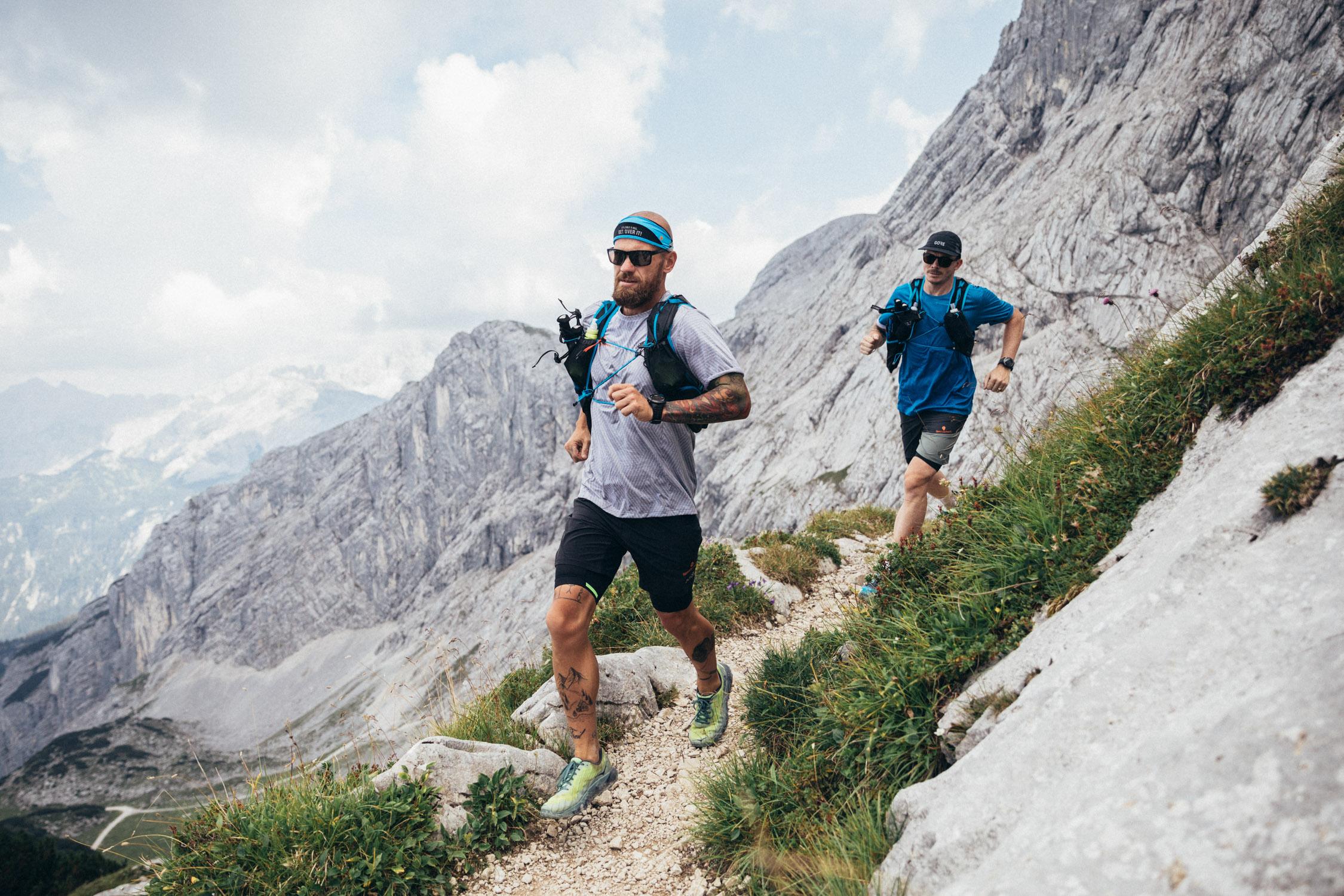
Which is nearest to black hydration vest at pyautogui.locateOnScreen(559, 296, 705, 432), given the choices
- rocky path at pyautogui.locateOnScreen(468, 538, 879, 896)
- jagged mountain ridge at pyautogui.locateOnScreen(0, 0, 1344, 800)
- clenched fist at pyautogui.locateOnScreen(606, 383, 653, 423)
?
clenched fist at pyautogui.locateOnScreen(606, 383, 653, 423)

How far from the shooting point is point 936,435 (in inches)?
259

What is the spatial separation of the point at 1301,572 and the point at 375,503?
710 feet

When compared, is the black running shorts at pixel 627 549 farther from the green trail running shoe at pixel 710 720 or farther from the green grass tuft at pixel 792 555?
the green grass tuft at pixel 792 555

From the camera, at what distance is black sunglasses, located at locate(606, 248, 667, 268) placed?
5.09m

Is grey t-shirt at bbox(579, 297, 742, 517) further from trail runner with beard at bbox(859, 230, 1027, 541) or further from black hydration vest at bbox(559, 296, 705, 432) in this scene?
trail runner with beard at bbox(859, 230, 1027, 541)

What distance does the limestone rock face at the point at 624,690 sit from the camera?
6.20 m

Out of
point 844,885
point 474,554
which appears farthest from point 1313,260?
point 474,554

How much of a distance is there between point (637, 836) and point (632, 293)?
427 centimetres

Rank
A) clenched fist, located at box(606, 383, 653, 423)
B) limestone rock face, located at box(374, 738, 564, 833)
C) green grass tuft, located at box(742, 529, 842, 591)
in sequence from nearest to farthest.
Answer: clenched fist, located at box(606, 383, 653, 423)
limestone rock face, located at box(374, 738, 564, 833)
green grass tuft, located at box(742, 529, 842, 591)

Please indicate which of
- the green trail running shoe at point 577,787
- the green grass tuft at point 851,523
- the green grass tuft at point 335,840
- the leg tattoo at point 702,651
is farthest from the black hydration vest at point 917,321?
the green grass tuft at point 851,523

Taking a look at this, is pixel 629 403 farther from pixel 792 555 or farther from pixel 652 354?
pixel 792 555

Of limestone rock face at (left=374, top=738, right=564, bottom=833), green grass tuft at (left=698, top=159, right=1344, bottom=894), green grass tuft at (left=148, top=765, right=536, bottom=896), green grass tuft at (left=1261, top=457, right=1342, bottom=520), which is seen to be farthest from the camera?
limestone rock face at (left=374, top=738, right=564, bottom=833)

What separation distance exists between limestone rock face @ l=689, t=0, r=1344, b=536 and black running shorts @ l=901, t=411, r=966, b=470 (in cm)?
5707

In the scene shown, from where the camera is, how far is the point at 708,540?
12.2 m
